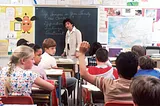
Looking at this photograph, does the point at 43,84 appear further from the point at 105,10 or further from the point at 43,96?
the point at 105,10

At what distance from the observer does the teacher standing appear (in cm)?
723

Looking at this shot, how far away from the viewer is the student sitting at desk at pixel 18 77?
2852 millimetres

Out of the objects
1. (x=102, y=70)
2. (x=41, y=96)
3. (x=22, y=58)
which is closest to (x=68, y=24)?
(x=102, y=70)

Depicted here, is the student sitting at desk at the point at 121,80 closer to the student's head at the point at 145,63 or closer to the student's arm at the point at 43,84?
the student's arm at the point at 43,84

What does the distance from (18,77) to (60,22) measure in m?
4.80

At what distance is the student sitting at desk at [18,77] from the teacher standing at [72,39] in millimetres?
4236

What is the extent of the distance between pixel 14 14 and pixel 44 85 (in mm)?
4868

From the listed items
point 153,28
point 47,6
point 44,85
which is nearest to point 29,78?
point 44,85

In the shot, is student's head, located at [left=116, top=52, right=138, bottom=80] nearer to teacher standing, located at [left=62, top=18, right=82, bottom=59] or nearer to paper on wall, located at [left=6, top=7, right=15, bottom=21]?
teacher standing, located at [left=62, top=18, right=82, bottom=59]

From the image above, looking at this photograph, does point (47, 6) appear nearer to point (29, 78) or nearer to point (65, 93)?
point (65, 93)

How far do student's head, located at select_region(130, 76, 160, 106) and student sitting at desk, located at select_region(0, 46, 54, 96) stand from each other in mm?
1532

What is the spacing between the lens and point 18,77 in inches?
112

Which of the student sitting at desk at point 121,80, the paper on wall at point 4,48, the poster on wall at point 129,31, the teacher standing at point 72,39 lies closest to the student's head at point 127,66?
the student sitting at desk at point 121,80

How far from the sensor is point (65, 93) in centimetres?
500
